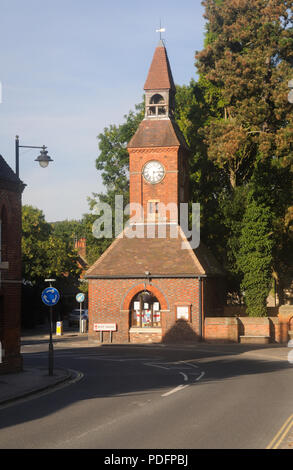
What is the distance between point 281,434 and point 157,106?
130 ft

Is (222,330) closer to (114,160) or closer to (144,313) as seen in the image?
(144,313)

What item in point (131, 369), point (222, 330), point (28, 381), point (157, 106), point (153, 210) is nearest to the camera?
point (28, 381)

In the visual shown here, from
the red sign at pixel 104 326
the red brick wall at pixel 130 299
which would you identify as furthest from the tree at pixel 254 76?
the red sign at pixel 104 326

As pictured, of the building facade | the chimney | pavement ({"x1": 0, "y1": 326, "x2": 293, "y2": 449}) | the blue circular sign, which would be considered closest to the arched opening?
pavement ({"x1": 0, "y1": 326, "x2": 293, "y2": 449})

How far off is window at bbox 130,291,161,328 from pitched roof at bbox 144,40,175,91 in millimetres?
15211

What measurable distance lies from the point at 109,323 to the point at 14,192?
19.2 meters

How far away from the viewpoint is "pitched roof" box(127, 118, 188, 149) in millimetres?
49250

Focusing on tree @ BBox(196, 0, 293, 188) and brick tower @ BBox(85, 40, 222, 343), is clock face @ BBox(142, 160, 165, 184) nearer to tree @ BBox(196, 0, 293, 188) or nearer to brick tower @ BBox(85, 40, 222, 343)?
brick tower @ BBox(85, 40, 222, 343)

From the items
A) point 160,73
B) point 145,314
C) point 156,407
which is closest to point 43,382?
point 156,407

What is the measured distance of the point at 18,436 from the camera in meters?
13.7

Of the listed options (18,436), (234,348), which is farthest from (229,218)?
(18,436)

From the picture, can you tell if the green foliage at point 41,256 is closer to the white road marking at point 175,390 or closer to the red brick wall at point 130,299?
the red brick wall at point 130,299

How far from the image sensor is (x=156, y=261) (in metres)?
45.4
